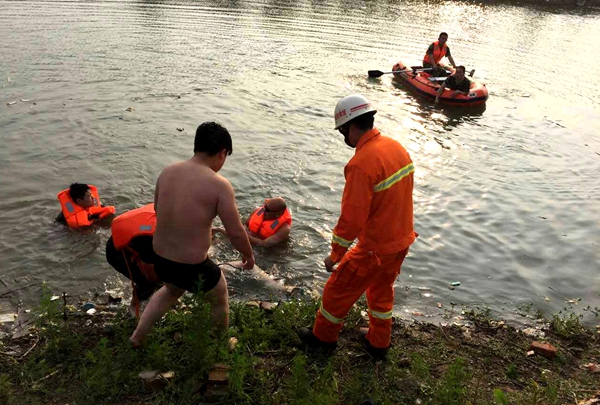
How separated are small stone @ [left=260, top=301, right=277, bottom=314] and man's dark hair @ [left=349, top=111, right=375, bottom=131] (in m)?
2.34

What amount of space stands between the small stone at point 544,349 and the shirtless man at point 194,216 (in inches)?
132

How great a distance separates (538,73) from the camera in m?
18.2

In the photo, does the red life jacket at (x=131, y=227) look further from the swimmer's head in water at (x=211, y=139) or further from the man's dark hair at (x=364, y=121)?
the man's dark hair at (x=364, y=121)

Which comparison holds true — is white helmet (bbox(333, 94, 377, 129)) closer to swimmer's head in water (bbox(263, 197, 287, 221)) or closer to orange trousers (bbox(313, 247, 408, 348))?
orange trousers (bbox(313, 247, 408, 348))

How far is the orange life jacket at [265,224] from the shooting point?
7.20m

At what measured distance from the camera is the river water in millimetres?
6879

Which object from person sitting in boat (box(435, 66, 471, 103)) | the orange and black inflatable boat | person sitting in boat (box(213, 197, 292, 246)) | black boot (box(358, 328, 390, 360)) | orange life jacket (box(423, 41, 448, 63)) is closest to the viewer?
black boot (box(358, 328, 390, 360))

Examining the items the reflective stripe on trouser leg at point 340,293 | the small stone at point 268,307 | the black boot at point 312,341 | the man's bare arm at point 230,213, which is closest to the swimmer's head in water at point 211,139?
the man's bare arm at point 230,213

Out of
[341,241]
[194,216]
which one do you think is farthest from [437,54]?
[194,216]

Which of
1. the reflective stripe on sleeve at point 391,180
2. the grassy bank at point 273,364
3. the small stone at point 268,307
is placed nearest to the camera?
the grassy bank at point 273,364

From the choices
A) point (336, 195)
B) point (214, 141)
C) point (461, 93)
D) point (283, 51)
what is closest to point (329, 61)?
point (283, 51)

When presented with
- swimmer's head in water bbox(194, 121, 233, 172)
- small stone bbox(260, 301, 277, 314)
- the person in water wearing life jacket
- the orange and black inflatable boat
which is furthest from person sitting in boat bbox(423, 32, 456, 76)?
swimmer's head in water bbox(194, 121, 233, 172)

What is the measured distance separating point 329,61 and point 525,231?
11.7m

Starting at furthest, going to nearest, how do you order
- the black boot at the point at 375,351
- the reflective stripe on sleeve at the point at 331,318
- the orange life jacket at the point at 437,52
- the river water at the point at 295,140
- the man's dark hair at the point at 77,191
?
1. the orange life jacket at the point at 437,52
2. the man's dark hair at the point at 77,191
3. the river water at the point at 295,140
4. the black boot at the point at 375,351
5. the reflective stripe on sleeve at the point at 331,318
